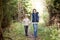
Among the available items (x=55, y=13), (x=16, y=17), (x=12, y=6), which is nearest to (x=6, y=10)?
(x=12, y=6)

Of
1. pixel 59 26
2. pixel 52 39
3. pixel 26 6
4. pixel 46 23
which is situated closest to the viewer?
pixel 52 39

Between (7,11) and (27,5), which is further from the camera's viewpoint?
(27,5)

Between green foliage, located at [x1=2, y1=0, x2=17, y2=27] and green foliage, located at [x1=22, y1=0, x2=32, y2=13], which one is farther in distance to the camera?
green foliage, located at [x1=22, y1=0, x2=32, y2=13]

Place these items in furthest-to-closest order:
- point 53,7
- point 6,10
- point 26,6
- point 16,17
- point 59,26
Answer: point 26,6 < point 16,17 < point 53,7 < point 59,26 < point 6,10

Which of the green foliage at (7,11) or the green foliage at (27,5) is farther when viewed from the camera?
the green foliage at (27,5)

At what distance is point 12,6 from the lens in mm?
18297

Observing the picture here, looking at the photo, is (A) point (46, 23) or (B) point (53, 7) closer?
(B) point (53, 7)

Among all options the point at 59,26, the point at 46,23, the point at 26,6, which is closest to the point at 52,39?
the point at 59,26

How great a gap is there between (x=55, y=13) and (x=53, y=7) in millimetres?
594

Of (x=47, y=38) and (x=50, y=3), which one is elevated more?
(x=50, y=3)

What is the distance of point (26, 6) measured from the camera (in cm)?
3009

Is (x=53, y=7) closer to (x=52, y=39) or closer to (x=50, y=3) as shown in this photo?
A: (x=50, y=3)

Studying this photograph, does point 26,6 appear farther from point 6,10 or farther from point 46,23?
point 6,10

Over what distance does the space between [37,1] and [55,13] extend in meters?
12.0
